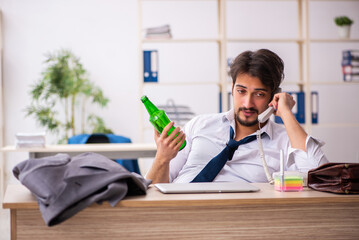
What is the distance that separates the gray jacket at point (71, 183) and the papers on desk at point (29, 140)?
8.34 ft

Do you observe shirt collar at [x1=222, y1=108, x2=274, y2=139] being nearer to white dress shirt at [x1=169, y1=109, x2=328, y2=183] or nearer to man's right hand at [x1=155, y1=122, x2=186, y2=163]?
white dress shirt at [x1=169, y1=109, x2=328, y2=183]

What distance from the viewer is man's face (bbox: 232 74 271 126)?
203 cm

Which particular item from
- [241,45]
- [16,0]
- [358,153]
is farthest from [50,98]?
[358,153]

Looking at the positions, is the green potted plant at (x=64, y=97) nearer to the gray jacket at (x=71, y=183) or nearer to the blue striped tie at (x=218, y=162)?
the blue striped tie at (x=218, y=162)

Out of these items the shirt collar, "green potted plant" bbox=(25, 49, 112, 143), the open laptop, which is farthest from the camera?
"green potted plant" bbox=(25, 49, 112, 143)

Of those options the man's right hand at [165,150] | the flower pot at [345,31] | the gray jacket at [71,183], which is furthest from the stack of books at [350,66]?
the gray jacket at [71,183]

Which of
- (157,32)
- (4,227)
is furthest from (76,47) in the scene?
(4,227)

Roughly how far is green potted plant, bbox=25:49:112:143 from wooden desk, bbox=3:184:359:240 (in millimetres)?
3844

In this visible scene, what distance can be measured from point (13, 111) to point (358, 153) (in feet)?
13.6

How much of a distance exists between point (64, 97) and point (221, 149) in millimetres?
→ 3446

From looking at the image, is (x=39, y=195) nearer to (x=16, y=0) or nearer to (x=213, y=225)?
(x=213, y=225)

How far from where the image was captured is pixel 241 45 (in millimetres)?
5766

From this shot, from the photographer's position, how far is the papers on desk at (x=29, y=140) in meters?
3.75

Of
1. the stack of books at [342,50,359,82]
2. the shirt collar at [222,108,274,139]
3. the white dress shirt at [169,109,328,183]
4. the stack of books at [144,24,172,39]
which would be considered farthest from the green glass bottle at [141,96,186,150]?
the stack of books at [342,50,359,82]
